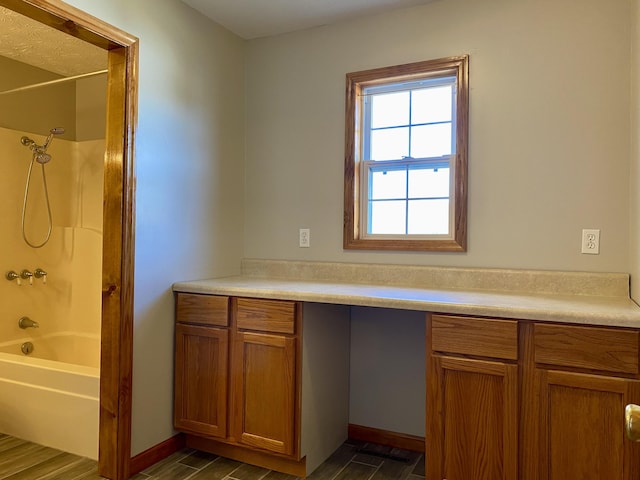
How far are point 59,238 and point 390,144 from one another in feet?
8.25

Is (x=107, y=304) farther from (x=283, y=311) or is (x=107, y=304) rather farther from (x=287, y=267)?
(x=287, y=267)

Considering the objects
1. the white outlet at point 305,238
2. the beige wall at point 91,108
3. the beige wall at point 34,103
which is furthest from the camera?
the beige wall at point 91,108

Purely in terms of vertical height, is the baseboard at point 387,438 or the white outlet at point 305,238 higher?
the white outlet at point 305,238

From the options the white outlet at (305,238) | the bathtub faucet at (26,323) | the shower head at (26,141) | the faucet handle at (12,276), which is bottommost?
the bathtub faucet at (26,323)

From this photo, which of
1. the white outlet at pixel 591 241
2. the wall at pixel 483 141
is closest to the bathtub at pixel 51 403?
the wall at pixel 483 141

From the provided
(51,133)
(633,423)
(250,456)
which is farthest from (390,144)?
(51,133)

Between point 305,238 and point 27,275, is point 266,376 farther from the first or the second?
point 27,275

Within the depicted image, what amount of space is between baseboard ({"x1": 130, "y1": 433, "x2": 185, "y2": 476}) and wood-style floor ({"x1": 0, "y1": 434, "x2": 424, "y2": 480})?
24 mm

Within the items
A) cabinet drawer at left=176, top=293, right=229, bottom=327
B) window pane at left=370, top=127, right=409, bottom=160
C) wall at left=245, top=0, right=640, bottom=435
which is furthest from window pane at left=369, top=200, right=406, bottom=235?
cabinet drawer at left=176, top=293, right=229, bottom=327

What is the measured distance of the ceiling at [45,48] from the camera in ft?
8.50

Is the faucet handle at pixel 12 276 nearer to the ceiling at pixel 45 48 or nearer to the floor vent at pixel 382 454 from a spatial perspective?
the ceiling at pixel 45 48

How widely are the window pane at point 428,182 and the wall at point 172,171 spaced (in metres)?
1.11

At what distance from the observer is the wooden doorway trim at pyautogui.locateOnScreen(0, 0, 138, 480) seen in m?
2.21

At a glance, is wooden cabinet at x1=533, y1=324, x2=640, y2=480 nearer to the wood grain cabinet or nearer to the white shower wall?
the wood grain cabinet
